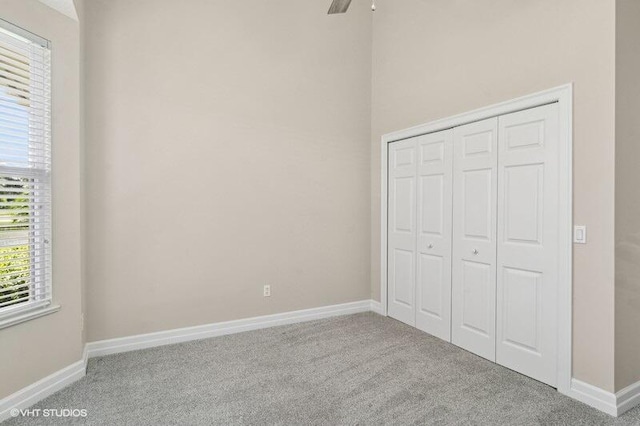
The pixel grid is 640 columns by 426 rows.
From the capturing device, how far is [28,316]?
88.1 inches

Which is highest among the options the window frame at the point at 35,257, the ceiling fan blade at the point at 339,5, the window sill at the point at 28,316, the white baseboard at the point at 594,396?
the ceiling fan blade at the point at 339,5

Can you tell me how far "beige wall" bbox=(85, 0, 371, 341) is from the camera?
3.03 m

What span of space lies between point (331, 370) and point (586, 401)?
165 cm

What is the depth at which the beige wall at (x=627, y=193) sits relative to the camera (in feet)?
7.20

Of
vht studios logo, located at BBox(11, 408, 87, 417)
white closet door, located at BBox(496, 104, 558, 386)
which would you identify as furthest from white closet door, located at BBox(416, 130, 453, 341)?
vht studios logo, located at BBox(11, 408, 87, 417)

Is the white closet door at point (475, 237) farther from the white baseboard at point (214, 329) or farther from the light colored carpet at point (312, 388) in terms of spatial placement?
the white baseboard at point (214, 329)

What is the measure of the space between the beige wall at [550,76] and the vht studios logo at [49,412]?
311cm

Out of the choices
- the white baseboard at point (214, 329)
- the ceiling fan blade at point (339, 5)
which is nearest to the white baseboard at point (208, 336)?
the white baseboard at point (214, 329)

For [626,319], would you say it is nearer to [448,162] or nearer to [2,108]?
[448,162]

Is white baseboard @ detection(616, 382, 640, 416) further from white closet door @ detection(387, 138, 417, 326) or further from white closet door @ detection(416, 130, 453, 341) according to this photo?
white closet door @ detection(387, 138, 417, 326)

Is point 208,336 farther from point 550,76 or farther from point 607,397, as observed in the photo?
point 550,76

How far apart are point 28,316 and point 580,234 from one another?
11.5 feet

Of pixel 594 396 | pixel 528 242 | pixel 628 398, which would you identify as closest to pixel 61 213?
pixel 528 242

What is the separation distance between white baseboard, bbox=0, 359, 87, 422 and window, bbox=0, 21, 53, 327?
1.44 ft
